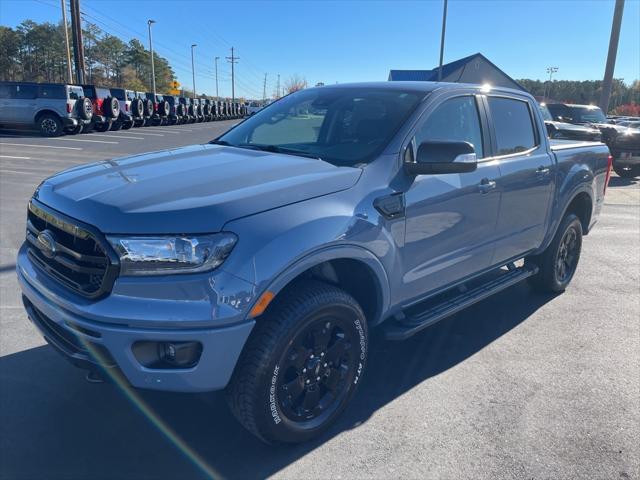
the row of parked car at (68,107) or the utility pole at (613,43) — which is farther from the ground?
the utility pole at (613,43)

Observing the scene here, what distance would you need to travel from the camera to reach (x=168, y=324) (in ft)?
7.30

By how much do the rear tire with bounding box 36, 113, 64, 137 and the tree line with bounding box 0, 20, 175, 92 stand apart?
60.1 meters

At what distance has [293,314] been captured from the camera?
2.51m

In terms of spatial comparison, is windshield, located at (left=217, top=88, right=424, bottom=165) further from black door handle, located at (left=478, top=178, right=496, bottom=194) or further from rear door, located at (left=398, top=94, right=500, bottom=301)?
black door handle, located at (left=478, top=178, right=496, bottom=194)

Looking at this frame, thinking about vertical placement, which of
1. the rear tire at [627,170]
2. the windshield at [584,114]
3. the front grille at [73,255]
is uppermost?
the windshield at [584,114]

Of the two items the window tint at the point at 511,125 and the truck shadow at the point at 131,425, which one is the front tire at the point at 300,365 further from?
the window tint at the point at 511,125

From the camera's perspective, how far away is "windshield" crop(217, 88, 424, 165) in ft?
10.6

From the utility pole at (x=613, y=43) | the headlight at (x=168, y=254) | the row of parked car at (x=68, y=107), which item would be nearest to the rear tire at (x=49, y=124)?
the row of parked car at (x=68, y=107)

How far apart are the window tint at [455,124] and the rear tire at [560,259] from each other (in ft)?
5.42

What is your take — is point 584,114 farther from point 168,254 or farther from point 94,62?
point 94,62

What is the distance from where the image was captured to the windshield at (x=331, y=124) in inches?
127

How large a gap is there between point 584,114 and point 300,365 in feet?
56.9

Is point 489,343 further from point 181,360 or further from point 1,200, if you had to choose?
point 1,200

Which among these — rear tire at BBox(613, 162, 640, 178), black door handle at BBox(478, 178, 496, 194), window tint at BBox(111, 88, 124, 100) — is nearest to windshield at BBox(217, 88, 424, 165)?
black door handle at BBox(478, 178, 496, 194)
